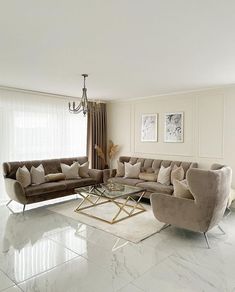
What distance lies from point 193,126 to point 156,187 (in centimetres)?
165

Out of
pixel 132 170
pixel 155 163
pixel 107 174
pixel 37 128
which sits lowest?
pixel 107 174

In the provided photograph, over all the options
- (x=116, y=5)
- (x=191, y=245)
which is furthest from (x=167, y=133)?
(x=116, y=5)

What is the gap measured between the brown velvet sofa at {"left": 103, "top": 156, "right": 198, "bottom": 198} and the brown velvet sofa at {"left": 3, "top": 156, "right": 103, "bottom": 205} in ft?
1.27

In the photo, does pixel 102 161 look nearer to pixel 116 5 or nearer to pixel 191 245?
pixel 191 245

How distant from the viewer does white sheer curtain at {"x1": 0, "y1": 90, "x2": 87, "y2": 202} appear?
5.23 meters

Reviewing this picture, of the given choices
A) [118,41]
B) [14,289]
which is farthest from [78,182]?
[118,41]

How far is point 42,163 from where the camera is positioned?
5.45 metres

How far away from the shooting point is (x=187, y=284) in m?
2.40

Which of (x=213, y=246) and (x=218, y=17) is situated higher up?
(x=218, y=17)

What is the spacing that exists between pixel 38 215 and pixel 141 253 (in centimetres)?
225

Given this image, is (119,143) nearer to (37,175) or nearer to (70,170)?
(70,170)

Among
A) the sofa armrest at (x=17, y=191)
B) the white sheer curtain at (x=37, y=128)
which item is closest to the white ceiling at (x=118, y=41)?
the white sheer curtain at (x=37, y=128)

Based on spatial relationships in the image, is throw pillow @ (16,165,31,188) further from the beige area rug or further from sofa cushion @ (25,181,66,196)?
the beige area rug

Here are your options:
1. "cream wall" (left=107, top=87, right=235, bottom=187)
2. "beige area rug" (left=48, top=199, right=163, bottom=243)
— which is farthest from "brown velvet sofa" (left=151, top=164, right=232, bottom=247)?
"cream wall" (left=107, top=87, right=235, bottom=187)
